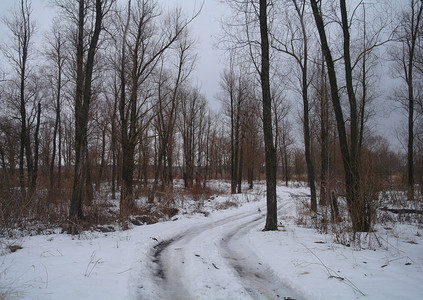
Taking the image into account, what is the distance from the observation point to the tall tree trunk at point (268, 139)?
7211mm

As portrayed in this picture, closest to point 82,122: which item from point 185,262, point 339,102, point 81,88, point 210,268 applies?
point 81,88

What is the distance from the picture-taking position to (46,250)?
4.80 metres

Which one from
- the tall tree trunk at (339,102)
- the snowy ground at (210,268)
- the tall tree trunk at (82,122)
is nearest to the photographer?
the snowy ground at (210,268)

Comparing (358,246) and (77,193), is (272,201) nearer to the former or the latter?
(358,246)

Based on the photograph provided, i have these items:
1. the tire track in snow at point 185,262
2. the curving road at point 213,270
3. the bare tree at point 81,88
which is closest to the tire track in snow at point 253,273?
the curving road at point 213,270

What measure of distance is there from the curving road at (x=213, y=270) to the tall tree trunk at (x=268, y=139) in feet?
3.87

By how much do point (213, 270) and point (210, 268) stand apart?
113 mm

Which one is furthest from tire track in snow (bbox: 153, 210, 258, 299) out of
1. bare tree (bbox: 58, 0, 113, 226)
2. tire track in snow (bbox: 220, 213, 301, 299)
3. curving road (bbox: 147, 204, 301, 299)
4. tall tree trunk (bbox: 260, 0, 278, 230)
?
bare tree (bbox: 58, 0, 113, 226)

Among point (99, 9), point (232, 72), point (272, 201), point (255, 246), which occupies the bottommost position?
point (255, 246)

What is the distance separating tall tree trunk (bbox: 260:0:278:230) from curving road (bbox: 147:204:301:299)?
1.18m

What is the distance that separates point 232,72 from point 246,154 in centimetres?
1405

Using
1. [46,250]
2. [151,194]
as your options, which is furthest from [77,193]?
[151,194]

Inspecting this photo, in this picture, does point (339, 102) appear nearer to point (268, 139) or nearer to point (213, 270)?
point (268, 139)

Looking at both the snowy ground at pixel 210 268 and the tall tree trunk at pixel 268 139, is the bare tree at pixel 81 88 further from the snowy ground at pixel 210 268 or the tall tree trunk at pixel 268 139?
the tall tree trunk at pixel 268 139
